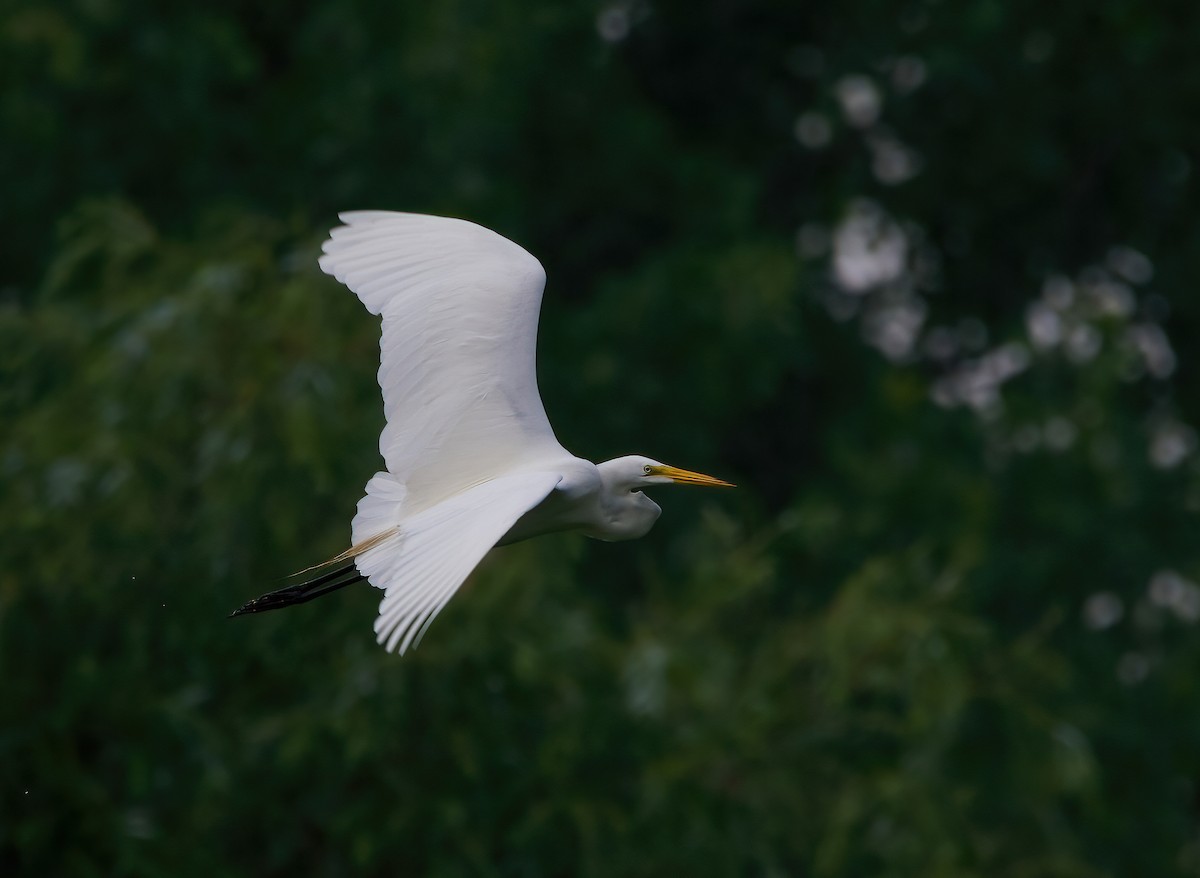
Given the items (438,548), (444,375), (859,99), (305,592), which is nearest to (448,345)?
(444,375)

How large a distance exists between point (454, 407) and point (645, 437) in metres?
7.39

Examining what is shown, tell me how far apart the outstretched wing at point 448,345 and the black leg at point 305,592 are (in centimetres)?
32

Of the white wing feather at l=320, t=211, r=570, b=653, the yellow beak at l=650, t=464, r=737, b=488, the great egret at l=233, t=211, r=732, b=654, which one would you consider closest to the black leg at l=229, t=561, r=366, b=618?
the great egret at l=233, t=211, r=732, b=654

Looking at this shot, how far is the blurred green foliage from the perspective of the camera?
22.4ft

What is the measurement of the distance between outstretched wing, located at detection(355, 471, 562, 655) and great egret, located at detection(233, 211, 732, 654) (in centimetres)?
2

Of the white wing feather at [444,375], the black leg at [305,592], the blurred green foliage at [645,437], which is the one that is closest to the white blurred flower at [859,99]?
the blurred green foliage at [645,437]

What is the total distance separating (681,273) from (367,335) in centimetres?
541

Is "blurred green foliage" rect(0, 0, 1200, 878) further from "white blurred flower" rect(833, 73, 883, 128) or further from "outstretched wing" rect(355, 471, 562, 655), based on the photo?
"outstretched wing" rect(355, 471, 562, 655)

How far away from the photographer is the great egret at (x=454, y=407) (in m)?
4.73

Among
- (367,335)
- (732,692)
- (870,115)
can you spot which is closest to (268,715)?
(367,335)

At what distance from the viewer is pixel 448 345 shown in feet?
16.6

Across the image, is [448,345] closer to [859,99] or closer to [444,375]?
Answer: [444,375]

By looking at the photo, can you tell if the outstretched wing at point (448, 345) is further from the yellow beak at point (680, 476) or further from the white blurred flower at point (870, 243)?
the white blurred flower at point (870, 243)

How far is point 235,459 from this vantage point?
6887mm
